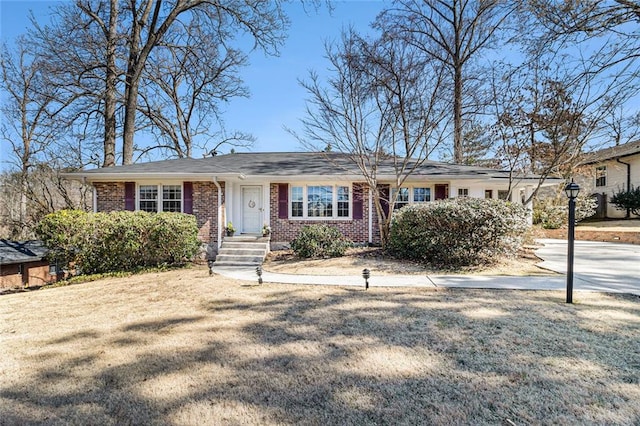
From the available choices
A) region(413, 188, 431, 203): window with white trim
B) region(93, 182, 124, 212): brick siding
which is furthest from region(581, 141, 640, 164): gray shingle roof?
region(93, 182, 124, 212): brick siding

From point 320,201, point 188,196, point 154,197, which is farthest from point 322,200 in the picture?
point 154,197

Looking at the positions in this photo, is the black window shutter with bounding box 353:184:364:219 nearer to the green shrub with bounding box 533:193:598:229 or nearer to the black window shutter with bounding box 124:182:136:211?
the black window shutter with bounding box 124:182:136:211

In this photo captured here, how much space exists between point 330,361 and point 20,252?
1343 cm

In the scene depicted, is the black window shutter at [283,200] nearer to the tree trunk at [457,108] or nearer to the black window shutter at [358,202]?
the black window shutter at [358,202]

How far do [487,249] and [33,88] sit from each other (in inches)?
839

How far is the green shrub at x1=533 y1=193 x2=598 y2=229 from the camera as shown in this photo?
15828 millimetres

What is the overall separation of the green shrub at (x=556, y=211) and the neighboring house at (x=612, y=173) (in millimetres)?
2018

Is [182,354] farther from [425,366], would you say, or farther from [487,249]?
[487,249]

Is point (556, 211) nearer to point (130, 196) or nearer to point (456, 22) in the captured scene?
point (456, 22)

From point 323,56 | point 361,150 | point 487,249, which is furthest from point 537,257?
point 323,56

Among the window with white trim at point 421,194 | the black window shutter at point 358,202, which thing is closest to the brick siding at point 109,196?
the black window shutter at point 358,202

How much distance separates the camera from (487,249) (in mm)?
7832

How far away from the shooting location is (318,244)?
9.77 m

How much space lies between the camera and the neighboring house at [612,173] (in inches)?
722
